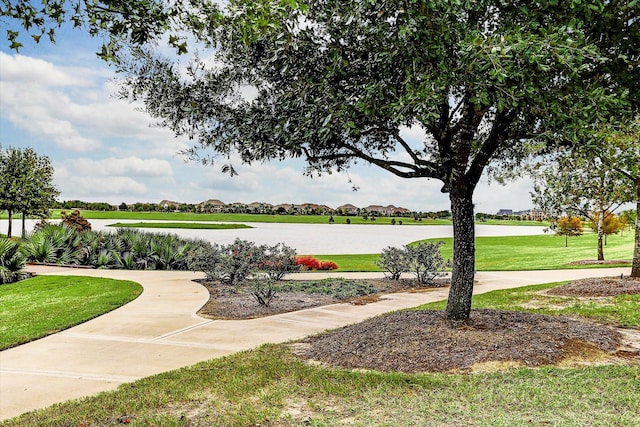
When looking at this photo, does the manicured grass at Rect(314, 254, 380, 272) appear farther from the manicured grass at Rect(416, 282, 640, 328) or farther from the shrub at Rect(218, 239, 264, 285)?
the manicured grass at Rect(416, 282, 640, 328)

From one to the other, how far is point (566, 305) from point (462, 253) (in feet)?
16.7

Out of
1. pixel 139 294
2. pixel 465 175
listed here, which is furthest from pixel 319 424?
pixel 139 294

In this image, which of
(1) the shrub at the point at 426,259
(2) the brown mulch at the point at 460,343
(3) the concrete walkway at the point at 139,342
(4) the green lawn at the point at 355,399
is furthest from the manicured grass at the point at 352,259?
(4) the green lawn at the point at 355,399

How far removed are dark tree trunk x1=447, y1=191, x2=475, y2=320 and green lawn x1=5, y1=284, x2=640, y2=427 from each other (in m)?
1.68

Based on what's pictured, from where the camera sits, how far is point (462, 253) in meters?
7.42

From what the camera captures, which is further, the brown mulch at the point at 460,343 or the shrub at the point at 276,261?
the shrub at the point at 276,261

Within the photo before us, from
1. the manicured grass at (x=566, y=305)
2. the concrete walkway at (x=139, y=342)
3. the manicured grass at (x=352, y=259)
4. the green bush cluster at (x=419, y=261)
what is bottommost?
the manicured grass at (x=352, y=259)

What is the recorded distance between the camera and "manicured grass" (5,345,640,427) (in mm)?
4512

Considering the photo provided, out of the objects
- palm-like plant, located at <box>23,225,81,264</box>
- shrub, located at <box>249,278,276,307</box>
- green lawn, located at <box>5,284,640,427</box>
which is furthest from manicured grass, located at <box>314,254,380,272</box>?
green lawn, located at <box>5,284,640,427</box>

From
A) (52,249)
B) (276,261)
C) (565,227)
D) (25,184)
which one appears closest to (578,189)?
(565,227)

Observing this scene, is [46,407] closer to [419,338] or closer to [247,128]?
[247,128]

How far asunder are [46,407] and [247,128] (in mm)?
3960

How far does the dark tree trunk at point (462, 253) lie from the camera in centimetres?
739

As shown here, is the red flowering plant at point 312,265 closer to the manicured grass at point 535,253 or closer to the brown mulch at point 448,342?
the manicured grass at point 535,253
